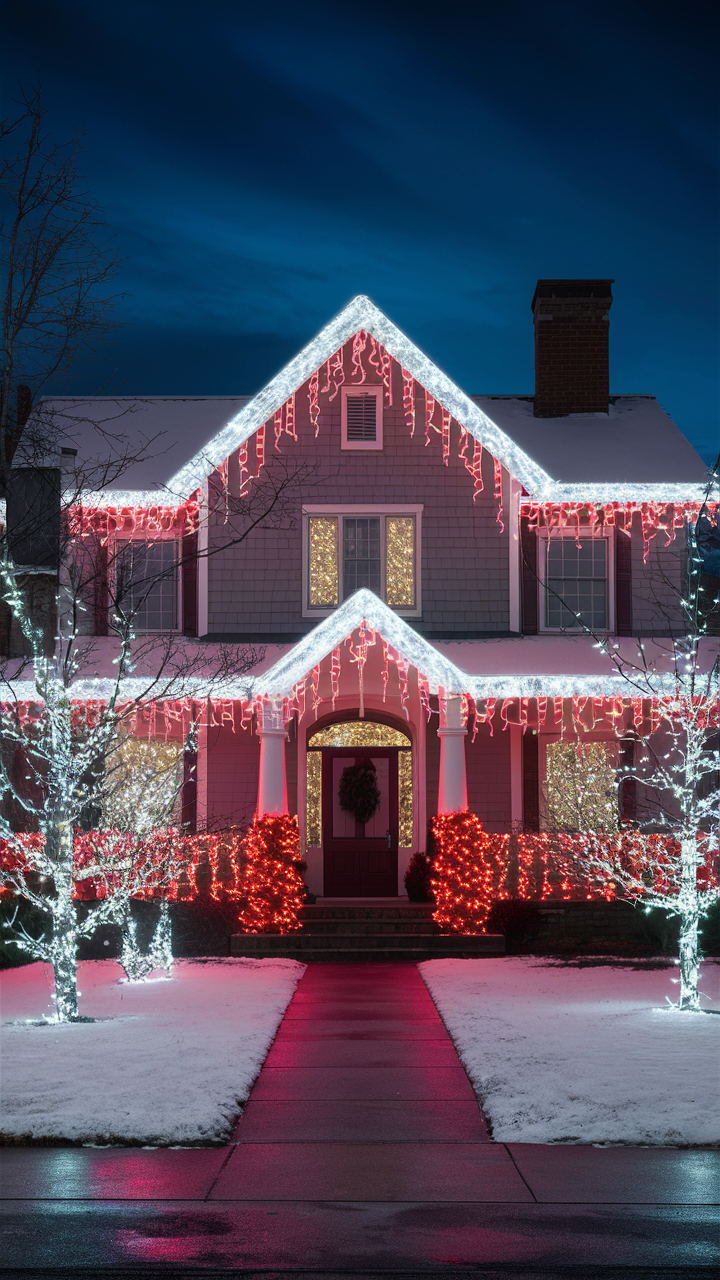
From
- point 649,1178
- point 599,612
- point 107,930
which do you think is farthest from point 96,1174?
point 599,612

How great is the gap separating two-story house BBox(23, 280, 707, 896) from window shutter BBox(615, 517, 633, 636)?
0.03 m

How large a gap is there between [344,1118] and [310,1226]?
6.78ft

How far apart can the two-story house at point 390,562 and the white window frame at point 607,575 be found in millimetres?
29

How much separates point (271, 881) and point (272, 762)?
149 cm

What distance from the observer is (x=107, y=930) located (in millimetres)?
15844

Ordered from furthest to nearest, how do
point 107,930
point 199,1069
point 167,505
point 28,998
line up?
point 167,505
point 107,930
point 28,998
point 199,1069

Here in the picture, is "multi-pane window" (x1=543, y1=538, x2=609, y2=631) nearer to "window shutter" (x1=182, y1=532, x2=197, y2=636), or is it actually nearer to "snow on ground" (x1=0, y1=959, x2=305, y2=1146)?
"window shutter" (x1=182, y1=532, x2=197, y2=636)

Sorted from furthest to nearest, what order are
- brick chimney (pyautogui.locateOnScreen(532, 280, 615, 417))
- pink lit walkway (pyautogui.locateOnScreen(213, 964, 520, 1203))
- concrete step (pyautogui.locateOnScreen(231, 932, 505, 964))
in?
brick chimney (pyautogui.locateOnScreen(532, 280, 615, 417)) → concrete step (pyautogui.locateOnScreen(231, 932, 505, 964)) → pink lit walkway (pyautogui.locateOnScreen(213, 964, 520, 1203))

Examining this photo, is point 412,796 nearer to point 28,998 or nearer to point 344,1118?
point 28,998

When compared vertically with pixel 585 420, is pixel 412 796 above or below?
below

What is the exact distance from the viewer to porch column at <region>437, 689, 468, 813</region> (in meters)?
15.9

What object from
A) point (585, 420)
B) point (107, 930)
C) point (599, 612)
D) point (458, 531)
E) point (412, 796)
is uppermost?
point (585, 420)

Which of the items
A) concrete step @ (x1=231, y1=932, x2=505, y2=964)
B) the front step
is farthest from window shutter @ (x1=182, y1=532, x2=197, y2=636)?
concrete step @ (x1=231, y1=932, x2=505, y2=964)

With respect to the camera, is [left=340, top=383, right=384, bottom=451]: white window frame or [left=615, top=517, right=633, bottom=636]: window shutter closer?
[left=615, top=517, right=633, bottom=636]: window shutter
